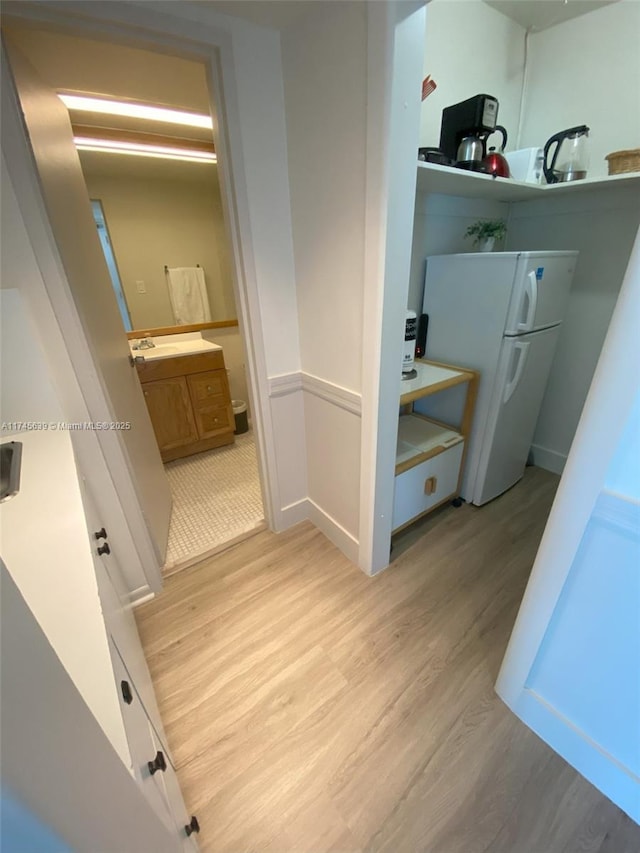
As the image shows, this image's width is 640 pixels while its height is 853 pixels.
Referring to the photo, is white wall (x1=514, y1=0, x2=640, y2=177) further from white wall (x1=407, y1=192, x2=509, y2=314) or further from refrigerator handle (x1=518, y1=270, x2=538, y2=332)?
refrigerator handle (x1=518, y1=270, x2=538, y2=332)

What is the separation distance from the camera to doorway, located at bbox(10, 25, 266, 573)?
5.06ft

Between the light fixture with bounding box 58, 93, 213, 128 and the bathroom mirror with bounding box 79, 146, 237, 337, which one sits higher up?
the light fixture with bounding box 58, 93, 213, 128

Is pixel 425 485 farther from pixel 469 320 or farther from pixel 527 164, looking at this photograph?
pixel 527 164

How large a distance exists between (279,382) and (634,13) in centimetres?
246

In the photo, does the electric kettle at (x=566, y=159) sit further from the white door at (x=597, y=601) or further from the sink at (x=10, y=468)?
the sink at (x=10, y=468)

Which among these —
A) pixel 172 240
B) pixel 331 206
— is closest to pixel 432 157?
pixel 331 206

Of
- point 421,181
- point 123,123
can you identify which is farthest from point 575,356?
point 123,123

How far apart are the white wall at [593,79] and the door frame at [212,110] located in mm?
1913

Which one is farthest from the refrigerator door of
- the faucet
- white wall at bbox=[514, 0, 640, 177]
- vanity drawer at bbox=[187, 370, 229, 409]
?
the faucet

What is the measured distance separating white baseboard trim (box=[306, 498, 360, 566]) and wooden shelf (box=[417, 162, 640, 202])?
1655 mm

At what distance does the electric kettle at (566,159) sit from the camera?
1.83 meters

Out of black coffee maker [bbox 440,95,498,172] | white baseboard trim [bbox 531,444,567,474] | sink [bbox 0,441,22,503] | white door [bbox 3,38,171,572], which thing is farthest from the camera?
white baseboard trim [bbox 531,444,567,474]

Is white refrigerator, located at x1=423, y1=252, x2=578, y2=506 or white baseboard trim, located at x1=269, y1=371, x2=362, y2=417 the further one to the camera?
white refrigerator, located at x1=423, y1=252, x2=578, y2=506

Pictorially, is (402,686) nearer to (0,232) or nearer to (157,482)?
(157,482)
